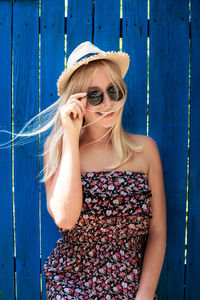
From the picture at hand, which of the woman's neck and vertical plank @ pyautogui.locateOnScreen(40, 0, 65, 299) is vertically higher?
vertical plank @ pyautogui.locateOnScreen(40, 0, 65, 299)

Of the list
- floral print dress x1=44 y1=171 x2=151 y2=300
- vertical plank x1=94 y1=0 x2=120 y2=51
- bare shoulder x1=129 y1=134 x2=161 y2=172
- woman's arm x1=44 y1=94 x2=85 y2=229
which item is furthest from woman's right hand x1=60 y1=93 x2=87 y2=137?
vertical plank x1=94 y1=0 x2=120 y2=51

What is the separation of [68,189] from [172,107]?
94 cm

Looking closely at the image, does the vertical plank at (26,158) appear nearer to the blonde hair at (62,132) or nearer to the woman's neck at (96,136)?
the blonde hair at (62,132)

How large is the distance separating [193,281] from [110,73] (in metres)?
1.49

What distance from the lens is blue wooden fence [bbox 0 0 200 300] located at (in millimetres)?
2242

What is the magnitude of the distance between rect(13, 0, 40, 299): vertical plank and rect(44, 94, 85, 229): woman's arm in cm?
54

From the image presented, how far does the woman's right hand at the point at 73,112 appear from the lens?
1789 mm

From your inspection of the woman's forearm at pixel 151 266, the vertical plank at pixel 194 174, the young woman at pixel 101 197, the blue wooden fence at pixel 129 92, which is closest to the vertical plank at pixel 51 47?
the blue wooden fence at pixel 129 92

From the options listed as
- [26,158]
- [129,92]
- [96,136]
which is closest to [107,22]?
[129,92]

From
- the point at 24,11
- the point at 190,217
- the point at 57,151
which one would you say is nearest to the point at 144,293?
the point at 190,217

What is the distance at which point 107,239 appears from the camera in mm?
1877

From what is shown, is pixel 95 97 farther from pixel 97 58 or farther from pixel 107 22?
pixel 107 22

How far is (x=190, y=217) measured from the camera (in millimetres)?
2309

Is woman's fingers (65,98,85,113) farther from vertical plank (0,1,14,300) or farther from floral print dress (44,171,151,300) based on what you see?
vertical plank (0,1,14,300)
